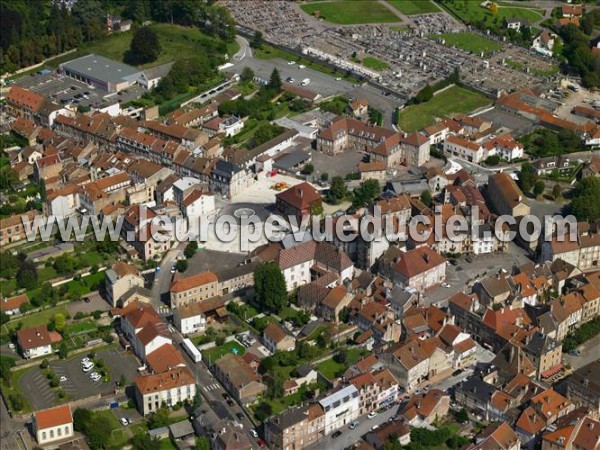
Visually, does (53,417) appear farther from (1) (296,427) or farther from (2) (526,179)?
(2) (526,179)

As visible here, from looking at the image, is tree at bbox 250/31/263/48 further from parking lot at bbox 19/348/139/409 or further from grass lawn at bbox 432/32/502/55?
parking lot at bbox 19/348/139/409

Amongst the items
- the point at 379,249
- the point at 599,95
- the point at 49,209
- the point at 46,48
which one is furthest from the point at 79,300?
the point at 599,95

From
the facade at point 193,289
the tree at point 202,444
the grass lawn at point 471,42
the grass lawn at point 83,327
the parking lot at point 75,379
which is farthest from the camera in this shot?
the grass lawn at point 471,42

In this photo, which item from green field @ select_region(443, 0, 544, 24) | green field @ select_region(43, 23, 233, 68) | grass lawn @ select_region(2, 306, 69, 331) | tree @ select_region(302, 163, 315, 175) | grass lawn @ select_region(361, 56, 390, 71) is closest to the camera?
grass lawn @ select_region(2, 306, 69, 331)

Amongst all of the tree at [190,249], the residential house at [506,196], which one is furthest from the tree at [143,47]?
the residential house at [506,196]

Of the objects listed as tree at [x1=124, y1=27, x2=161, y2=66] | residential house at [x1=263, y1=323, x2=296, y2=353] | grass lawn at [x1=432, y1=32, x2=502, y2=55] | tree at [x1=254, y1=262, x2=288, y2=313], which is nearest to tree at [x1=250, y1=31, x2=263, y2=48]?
tree at [x1=124, y1=27, x2=161, y2=66]

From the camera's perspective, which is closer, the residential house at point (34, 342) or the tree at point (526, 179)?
the residential house at point (34, 342)

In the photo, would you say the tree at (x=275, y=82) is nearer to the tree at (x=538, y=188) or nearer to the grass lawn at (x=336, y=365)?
the tree at (x=538, y=188)
